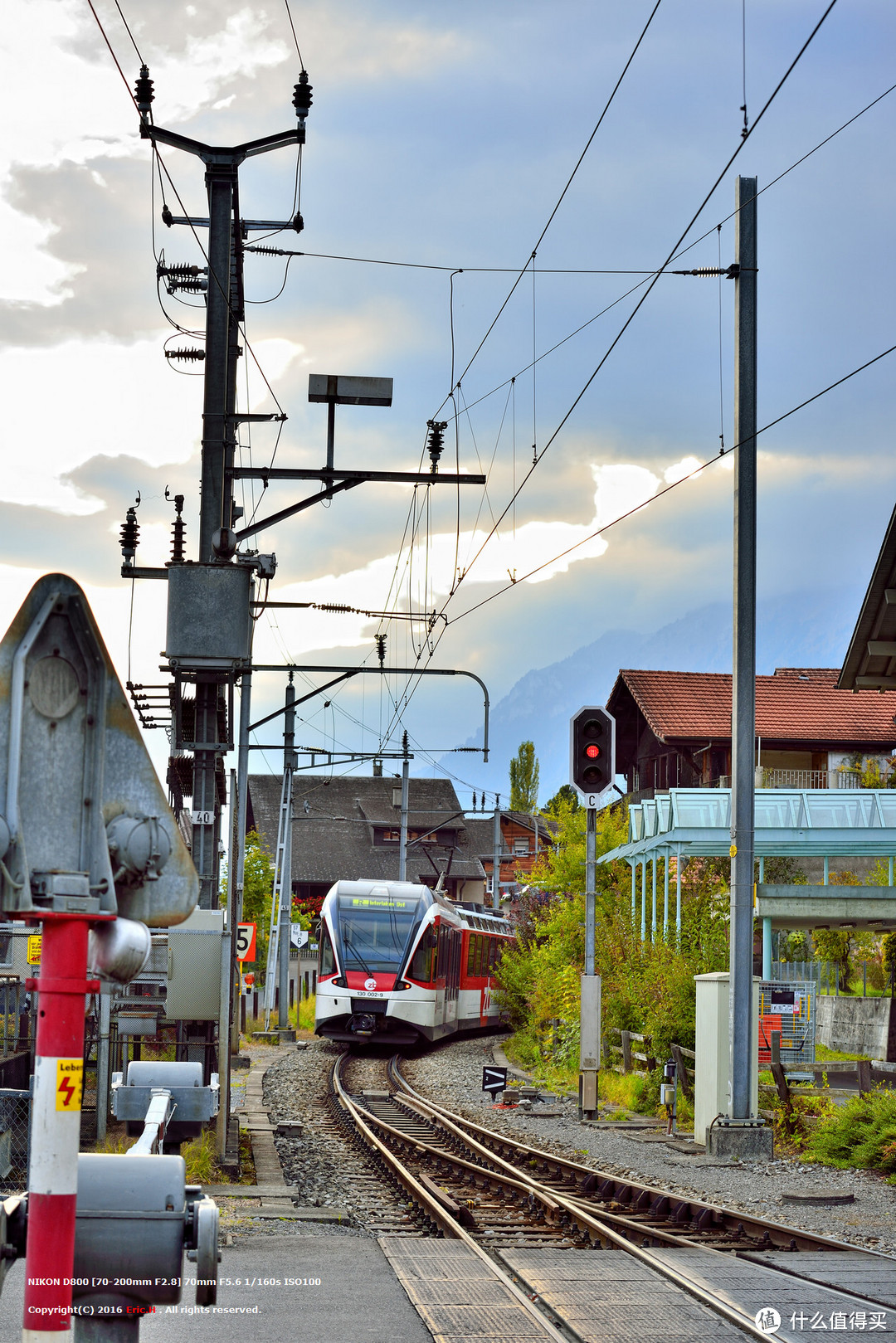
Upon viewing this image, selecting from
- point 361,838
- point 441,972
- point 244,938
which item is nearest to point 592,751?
point 244,938

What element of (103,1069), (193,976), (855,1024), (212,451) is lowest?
(855,1024)

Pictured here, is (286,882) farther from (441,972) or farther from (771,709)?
(771,709)

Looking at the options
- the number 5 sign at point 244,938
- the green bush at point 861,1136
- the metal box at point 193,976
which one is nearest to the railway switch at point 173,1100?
the metal box at point 193,976

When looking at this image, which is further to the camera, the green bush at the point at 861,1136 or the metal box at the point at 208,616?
the metal box at the point at 208,616

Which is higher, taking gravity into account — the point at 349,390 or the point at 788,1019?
the point at 349,390

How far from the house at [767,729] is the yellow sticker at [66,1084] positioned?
39.8 meters

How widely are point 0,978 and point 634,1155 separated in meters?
6.84

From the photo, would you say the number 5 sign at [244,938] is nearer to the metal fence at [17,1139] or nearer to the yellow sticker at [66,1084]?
the metal fence at [17,1139]

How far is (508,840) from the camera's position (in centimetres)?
8988

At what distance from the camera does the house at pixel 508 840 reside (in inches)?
3219

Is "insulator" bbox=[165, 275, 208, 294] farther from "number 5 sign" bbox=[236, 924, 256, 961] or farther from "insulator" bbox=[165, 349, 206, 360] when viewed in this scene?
"number 5 sign" bbox=[236, 924, 256, 961]

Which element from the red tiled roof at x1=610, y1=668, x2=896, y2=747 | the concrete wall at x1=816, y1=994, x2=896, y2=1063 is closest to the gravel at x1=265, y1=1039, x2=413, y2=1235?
the concrete wall at x1=816, y1=994, x2=896, y2=1063

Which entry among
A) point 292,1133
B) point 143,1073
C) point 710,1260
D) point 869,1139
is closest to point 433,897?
point 292,1133

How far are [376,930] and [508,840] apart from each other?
58885 mm
